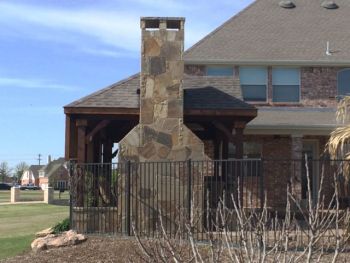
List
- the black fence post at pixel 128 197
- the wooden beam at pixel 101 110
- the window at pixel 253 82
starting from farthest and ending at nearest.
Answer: the window at pixel 253 82
the wooden beam at pixel 101 110
the black fence post at pixel 128 197

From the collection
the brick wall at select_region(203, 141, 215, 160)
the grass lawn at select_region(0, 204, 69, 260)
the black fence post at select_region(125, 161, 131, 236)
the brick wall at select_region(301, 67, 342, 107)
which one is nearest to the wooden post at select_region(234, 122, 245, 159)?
the black fence post at select_region(125, 161, 131, 236)

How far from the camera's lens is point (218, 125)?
15531 mm

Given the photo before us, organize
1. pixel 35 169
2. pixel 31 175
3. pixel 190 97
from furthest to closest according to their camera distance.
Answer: pixel 35 169, pixel 31 175, pixel 190 97

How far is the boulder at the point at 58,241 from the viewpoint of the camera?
1308 cm

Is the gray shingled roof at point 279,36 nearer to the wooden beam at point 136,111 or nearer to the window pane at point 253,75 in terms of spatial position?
the window pane at point 253,75

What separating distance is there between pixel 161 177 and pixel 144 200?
0.66 meters

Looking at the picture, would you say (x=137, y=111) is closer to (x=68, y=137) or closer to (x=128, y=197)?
(x=68, y=137)

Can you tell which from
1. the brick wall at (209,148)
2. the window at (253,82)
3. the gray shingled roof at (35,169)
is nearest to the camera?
the brick wall at (209,148)

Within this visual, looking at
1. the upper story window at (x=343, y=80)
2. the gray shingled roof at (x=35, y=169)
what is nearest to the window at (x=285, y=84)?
the upper story window at (x=343, y=80)

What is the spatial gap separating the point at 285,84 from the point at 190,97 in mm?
7002

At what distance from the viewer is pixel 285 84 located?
72.4 ft

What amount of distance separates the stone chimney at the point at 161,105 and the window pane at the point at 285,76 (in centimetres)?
777

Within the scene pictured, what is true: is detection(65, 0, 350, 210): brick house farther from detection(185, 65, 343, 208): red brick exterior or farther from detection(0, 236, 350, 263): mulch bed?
detection(0, 236, 350, 263): mulch bed

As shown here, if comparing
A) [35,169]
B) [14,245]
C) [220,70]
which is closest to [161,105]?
[14,245]
